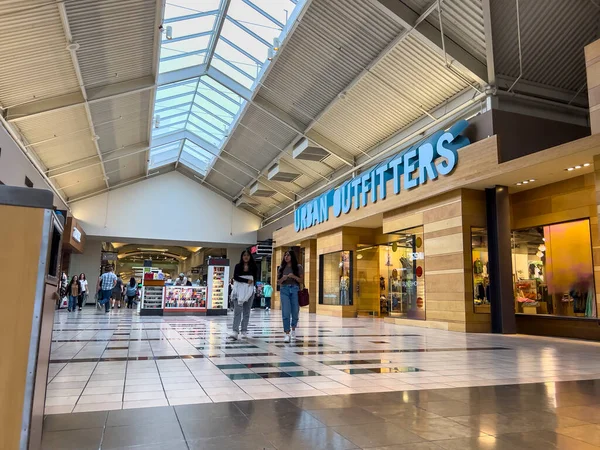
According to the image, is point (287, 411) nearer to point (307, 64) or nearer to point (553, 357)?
point (553, 357)

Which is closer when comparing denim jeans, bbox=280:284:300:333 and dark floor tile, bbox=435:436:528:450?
dark floor tile, bbox=435:436:528:450

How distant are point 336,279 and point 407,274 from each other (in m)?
4.12

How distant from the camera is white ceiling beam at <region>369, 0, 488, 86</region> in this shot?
8.73m

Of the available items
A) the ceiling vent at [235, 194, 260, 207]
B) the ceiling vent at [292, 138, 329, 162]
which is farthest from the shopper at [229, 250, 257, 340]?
the ceiling vent at [235, 194, 260, 207]

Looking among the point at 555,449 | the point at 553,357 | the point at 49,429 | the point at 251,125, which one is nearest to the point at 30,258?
the point at 49,429

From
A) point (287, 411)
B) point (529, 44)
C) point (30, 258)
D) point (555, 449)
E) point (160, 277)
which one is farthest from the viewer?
point (160, 277)

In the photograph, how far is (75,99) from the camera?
1182cm

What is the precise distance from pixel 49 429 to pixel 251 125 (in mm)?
14641

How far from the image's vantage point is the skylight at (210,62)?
421 inches

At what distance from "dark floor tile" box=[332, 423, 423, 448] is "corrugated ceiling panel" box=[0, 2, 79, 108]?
8.71 metres

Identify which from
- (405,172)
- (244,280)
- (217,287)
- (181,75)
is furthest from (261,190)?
(244,280)

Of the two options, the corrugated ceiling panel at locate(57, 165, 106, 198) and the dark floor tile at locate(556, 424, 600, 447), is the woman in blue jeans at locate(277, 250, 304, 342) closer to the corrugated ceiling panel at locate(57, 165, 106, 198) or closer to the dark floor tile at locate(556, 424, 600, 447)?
the dark floor tile at locate(556, 424, 600, 447)

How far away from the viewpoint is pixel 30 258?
155cm

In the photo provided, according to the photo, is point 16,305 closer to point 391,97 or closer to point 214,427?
point 214,427
